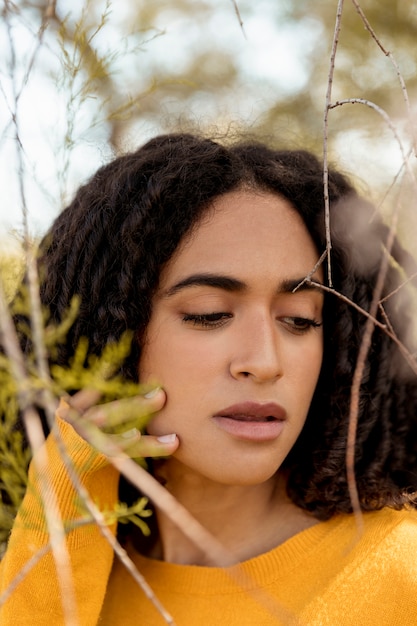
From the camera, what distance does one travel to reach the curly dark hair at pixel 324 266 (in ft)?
5.25

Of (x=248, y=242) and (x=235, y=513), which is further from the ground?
(x=248, y=242)

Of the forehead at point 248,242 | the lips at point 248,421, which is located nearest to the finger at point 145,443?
the lips at point 248,421

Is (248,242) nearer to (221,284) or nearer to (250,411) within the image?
(221,284)

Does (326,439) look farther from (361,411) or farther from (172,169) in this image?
(172,169)

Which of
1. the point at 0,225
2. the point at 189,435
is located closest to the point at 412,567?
the point at 189,435

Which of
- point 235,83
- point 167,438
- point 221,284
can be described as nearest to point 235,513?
point 167,438

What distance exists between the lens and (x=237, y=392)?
4.64 feet

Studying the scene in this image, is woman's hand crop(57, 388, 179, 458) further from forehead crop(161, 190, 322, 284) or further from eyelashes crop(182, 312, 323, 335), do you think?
forehead crop(161, 190, 322, 284)

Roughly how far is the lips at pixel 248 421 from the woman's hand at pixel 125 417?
13cm

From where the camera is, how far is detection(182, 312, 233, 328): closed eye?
1.47 metres

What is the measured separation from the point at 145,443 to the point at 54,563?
0.40 meters

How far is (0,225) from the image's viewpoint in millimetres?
1605

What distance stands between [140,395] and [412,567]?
25.9 inches

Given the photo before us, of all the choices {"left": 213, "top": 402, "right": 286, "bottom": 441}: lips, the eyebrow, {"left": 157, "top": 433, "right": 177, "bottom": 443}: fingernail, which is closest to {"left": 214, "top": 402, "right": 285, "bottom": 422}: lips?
{"left": 213, "top": 402, "right": 286, "bottom": 441}: lips
